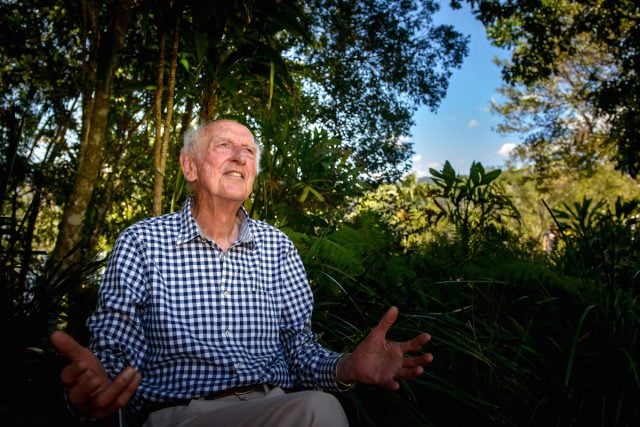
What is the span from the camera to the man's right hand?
3.98ft

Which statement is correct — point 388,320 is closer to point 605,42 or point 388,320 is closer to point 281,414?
point 281,414

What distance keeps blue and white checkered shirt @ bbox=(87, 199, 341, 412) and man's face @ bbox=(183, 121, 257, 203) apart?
0.53 feet

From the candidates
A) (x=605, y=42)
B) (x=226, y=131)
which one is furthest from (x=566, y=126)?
(x=226, y=131)

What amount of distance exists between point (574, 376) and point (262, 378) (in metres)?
1.44

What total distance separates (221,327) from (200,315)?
0.09m

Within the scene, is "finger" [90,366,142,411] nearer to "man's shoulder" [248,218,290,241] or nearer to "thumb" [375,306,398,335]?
"thumb" [375,306,398,335]

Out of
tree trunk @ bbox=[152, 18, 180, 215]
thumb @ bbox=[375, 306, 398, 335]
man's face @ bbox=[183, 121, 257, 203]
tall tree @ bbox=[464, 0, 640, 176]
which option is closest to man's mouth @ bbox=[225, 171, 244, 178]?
man's face @ bbox=[183, 121, 257, 203]

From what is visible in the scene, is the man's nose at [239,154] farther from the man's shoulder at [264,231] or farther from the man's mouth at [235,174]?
the man's shoulder at [264,231]

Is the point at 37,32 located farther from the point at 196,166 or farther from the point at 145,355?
the point at 145,355

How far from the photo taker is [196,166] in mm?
2213

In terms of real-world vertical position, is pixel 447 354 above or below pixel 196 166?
below

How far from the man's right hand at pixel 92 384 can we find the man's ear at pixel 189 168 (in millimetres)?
1105

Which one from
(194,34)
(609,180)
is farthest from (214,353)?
(609,180)

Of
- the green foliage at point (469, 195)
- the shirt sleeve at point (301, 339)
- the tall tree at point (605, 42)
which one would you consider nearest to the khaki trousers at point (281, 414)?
the shirt sleeve at point (301, 339)
